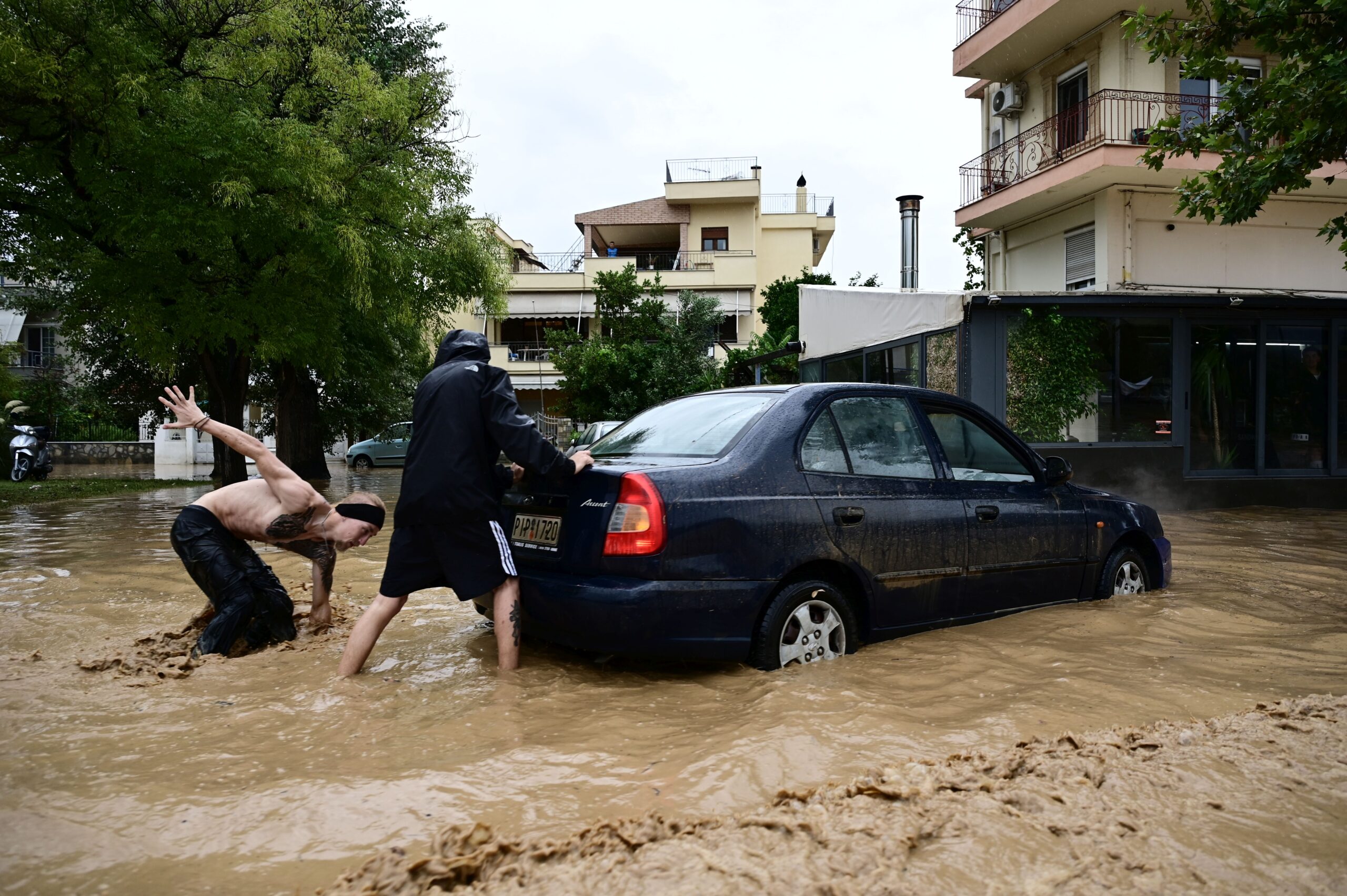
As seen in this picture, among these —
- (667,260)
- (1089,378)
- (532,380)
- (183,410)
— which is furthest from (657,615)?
(667,260)

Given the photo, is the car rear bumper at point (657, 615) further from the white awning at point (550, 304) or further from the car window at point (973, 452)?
the white awning at point (550, 304)

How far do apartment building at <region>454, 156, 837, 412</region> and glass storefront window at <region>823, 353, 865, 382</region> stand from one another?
24315 millimetres

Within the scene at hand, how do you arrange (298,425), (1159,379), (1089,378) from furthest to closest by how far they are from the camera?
(298,425) < (1159,379) < (1089,378)

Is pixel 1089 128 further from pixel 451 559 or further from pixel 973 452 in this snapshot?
pixel 451 559

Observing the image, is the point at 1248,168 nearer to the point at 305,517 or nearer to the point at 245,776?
the point at 305,517

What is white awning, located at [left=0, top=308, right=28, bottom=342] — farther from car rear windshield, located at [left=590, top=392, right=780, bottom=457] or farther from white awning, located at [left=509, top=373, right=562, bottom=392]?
car rear windshield, located at [left=590, top=392, right=780, bottom=457]

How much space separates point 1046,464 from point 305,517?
161 inches

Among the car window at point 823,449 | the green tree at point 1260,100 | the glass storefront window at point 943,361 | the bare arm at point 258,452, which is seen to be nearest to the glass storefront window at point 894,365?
the glass storefront window at point 943,361

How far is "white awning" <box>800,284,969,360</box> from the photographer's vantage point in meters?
12.7

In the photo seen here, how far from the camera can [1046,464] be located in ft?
18.4

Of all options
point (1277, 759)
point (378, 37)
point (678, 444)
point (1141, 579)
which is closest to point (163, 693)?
point (678, 444)

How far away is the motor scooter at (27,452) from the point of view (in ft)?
72.5

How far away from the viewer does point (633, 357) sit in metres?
29.2

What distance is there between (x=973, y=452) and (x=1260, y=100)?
5822mm
